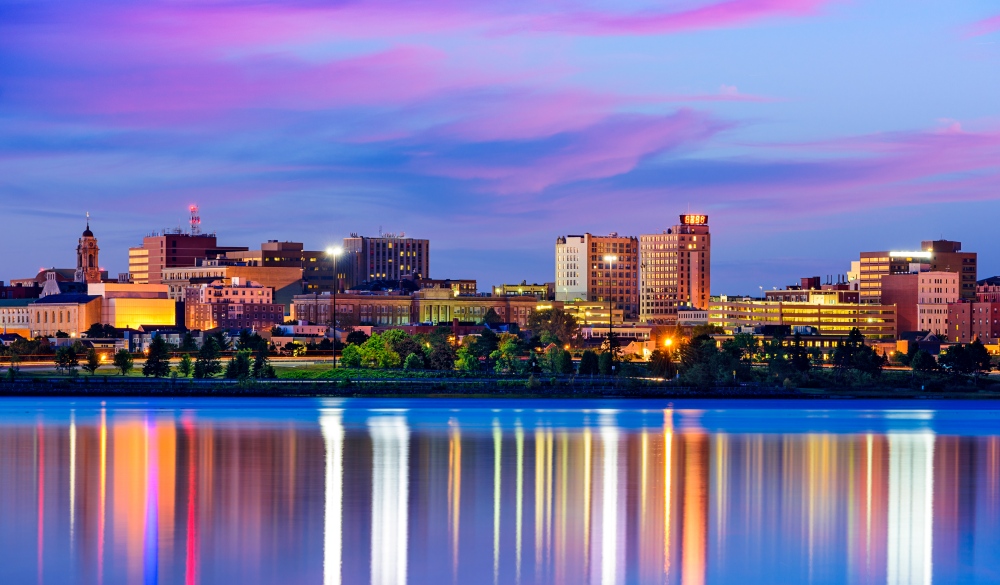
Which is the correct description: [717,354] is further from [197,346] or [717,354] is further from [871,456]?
[197,346]

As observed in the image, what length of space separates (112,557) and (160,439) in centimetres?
3769

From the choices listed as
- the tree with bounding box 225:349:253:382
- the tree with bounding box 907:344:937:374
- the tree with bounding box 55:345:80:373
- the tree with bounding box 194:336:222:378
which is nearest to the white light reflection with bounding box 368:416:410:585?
the tree with bounding box 225:349:253:382

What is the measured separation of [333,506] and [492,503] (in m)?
5.23

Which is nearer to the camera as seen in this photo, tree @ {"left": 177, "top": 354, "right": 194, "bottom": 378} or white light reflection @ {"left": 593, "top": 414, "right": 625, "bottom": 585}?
white light reflection @ {"left": 593, "top": 414, "right": 625, "bottom": 585}

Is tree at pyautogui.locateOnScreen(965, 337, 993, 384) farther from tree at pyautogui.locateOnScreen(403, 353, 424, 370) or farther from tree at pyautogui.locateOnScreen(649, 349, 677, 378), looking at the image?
tree at pyautogui.locateOnScreen(403, 353, 424, 370)

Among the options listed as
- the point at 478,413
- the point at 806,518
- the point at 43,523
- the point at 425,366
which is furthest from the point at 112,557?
the point at 425,366

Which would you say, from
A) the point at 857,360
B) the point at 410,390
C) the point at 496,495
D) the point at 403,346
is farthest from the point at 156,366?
the point at 496,495

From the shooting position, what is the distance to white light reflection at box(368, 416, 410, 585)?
38.0 meters

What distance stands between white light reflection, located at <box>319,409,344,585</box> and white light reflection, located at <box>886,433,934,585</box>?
1331 centimetres

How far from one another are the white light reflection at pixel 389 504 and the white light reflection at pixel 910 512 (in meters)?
12.0

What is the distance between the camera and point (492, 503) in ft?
166

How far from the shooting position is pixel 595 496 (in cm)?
5291

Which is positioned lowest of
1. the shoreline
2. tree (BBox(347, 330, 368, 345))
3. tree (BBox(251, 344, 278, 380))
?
the shoreline

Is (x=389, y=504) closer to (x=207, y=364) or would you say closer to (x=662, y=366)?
(x=662, y=366)
